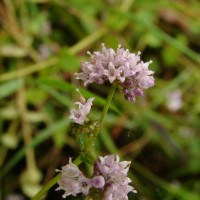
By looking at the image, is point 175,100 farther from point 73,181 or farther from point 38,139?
point 73,181

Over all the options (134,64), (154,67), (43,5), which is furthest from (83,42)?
(134,64)

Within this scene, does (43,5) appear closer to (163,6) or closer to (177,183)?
(163,6)

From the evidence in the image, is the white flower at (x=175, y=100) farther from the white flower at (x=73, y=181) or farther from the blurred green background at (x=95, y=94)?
the white flower at (x=73, y=181)

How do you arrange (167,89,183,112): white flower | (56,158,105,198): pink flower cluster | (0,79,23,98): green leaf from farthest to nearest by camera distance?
1. (167,89,183,112): white flower
2. (0,79,23,98): green leaf
3. (56,158,105,198): pink flower cluster

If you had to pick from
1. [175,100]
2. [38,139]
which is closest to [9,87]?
[38,139]

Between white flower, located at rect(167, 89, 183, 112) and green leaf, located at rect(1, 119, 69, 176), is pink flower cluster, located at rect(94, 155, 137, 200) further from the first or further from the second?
white flower, located at rect(167, 89, 183, 112)

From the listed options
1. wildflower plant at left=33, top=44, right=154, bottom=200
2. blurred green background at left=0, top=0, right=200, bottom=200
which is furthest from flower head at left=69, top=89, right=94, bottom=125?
blurred green background at left=0, top=0, right=200, bottom=200
